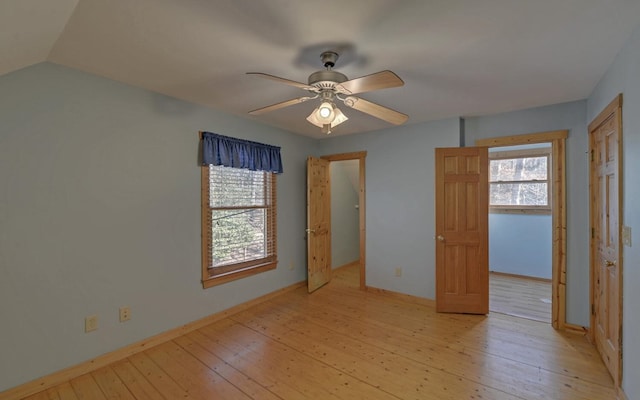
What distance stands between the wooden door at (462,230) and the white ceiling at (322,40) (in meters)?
0.99

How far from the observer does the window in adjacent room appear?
129 inches

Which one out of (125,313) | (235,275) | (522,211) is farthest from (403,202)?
(125,313)

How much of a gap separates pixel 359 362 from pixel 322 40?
8.29 ft

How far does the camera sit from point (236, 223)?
143 inches

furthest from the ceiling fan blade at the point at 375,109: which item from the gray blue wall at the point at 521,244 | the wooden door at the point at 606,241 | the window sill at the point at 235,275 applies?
the gray blue wall at the point at 521,244

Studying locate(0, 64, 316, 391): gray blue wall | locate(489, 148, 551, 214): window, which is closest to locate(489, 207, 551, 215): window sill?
locate(489, 148, 551, 214): window

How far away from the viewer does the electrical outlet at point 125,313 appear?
101 inches

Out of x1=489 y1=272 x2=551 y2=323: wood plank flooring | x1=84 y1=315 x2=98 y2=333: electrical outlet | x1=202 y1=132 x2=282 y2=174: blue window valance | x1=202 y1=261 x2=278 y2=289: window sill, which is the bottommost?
x1=489 y1=272 x2=551 y2=323: wood plank flooring

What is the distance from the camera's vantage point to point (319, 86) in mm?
1986

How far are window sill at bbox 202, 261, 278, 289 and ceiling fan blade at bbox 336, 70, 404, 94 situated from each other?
8.29 feet

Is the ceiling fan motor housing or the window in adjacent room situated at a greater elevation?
the ceiling fan motor housing

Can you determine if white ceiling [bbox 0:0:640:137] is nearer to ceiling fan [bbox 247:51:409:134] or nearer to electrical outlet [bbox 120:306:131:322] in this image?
ceiling fan [bbox 247:51:409:134]

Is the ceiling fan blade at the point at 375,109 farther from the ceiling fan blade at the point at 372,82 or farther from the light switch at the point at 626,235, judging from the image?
the light switch at the point at 626,235

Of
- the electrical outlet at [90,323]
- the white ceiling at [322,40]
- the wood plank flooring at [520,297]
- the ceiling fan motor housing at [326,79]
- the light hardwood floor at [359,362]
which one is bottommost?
the light hardwood floor at [359,362]
